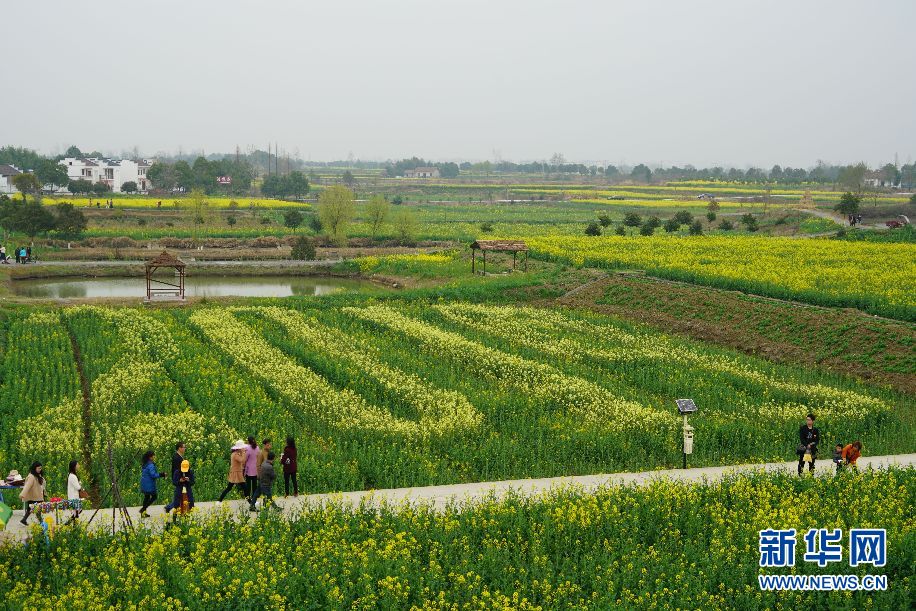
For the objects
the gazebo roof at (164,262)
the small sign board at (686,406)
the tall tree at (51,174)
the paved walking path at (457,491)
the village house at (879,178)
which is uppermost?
the tall tree at (51,174)

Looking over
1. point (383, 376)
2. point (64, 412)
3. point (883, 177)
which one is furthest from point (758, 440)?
point (883, 177)

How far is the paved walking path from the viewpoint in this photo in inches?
657

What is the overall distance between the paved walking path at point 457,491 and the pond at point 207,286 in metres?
31.4

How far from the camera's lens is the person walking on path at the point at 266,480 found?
16828 mm

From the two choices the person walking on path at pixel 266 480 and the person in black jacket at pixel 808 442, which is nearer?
the person walking on path at pixel 266 480

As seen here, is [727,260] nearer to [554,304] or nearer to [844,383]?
[554,304]

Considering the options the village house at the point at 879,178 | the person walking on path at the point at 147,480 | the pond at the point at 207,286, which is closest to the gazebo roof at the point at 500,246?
the pond at the point at 207,286

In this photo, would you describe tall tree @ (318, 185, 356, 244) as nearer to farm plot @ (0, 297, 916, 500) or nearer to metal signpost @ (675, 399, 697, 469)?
farm plot @ (0, 297, 916, 500)

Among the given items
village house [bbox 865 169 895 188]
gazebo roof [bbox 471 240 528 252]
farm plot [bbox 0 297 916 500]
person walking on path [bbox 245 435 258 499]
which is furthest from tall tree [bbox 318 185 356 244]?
village house [bbox 865 169 895 188]

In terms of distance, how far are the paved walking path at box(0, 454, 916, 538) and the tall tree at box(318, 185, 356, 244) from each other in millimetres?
53739

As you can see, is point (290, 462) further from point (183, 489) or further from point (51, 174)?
point (51, 174)

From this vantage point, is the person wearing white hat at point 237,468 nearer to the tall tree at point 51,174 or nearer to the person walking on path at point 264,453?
the person walking on path at point 264,453

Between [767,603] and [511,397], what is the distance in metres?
12.6

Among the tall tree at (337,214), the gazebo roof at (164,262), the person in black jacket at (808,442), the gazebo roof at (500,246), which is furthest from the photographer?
the tall tree at (337,214)
